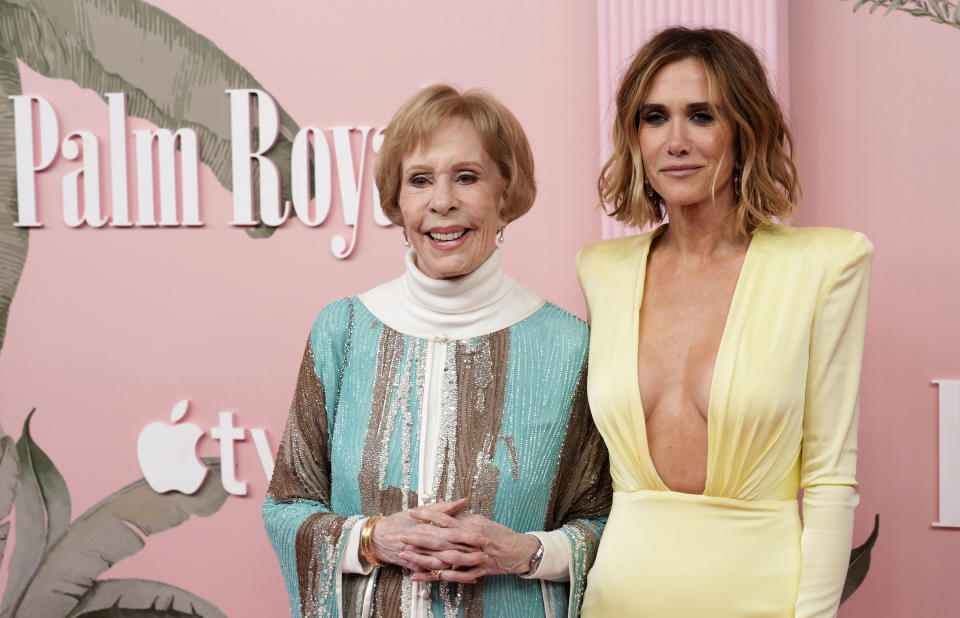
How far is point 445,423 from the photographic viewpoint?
5.67ft

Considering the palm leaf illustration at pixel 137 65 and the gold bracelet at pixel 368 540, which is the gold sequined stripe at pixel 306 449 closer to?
the gold bracelet at pixel 368 540

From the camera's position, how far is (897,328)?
2.54 m

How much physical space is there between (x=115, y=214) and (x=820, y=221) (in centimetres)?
210

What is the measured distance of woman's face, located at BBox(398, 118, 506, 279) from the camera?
5.65 feet

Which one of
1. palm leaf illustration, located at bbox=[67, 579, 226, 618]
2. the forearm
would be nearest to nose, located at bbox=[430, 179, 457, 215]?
the forearm

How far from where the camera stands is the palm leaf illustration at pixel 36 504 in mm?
3061

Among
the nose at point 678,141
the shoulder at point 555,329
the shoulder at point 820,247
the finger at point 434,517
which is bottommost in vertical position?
the finger at point 434,517

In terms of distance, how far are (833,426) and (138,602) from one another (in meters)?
2.35

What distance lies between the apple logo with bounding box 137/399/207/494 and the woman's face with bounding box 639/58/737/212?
1.84 meters

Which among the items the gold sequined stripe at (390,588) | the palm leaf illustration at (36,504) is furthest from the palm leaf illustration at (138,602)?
the gold sequined stripe at (390,588)

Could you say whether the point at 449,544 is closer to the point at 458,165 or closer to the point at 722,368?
the point at 722,368

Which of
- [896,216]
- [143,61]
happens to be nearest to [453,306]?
[896,216]

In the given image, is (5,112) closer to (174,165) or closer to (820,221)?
(174,165)

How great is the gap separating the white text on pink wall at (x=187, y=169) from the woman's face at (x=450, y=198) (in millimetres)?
1062
